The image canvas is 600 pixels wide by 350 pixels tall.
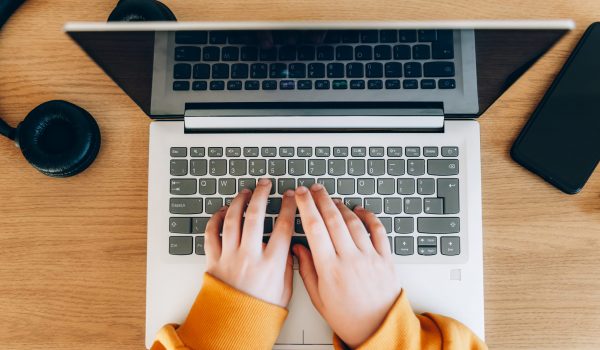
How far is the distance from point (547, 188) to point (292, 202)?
0.35m

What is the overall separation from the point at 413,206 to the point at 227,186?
0.82 feet

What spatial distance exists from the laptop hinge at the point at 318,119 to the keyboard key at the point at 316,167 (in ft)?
0.15

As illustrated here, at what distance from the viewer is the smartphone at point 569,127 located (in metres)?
0.65

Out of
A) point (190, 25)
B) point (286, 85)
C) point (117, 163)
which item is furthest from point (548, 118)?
point (117, 163)

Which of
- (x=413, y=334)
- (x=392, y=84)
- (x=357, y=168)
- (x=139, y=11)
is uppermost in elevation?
(x=139, y=11)

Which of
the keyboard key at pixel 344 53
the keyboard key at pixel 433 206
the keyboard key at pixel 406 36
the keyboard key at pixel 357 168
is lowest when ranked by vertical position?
the keyboard key at pixel 433 206

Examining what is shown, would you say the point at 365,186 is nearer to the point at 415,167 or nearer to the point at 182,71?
the point at 415,167

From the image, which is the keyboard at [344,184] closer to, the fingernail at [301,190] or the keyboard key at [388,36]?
the fingernail at [301,190]

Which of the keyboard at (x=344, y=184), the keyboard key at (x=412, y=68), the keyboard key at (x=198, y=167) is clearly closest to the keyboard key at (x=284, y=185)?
the keyboard at (x=344, y=184)

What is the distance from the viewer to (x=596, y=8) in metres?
0.68

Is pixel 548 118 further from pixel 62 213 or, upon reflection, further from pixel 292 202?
pixel 62 213

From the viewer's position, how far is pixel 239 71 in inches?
24.5

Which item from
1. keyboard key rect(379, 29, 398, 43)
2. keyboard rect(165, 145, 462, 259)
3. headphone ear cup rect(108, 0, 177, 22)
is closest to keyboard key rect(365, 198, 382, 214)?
keyboard rect(165, 145, 462, 259)

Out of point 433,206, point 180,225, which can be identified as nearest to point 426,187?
point 433,206
